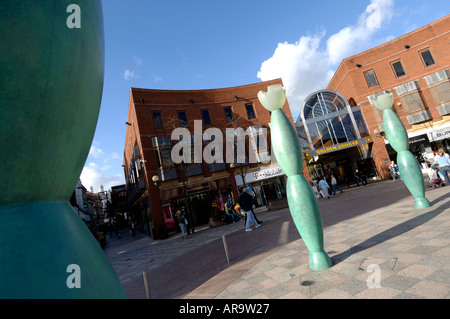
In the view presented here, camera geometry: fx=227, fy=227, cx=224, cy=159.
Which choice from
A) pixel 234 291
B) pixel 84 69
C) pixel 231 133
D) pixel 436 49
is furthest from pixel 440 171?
pixel 436 49

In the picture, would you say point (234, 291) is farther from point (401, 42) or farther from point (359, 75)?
point (401, 42)

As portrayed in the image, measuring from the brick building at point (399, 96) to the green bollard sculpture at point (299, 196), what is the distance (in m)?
19.9

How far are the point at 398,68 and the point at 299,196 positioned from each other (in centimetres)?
2696

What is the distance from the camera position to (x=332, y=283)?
124 inches

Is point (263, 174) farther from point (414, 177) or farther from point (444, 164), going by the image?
point (414, 177)

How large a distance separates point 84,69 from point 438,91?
95.9 ft

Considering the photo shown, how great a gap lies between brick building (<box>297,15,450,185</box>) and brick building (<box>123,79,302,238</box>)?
556 cm

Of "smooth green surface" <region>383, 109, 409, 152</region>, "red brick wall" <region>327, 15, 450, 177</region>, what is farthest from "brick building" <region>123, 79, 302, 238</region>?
"smooth green surface" <region>383, 109, 409, 152</region>

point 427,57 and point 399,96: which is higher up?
point 427,57

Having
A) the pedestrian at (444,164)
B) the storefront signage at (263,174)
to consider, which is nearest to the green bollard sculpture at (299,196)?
the pedestrian at (444,164)

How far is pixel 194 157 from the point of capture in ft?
63.7

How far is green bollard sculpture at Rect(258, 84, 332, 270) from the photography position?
12.2ft

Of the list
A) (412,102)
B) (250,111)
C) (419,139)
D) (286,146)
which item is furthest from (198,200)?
(412,102)

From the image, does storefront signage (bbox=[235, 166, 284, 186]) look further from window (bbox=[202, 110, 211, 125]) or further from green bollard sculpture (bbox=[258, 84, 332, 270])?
green bollard sculpture (bbox=[258, 84, 332, 270])
